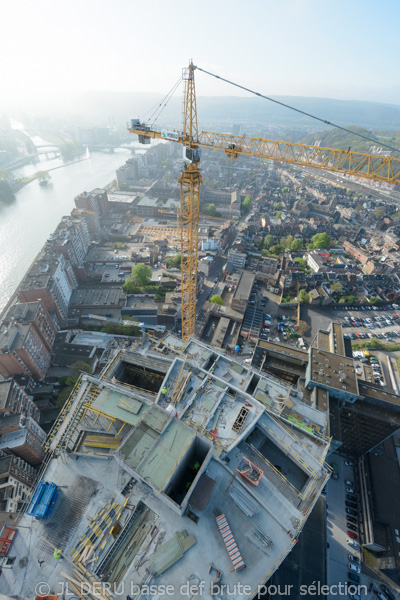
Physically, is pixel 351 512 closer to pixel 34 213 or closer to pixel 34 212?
pixel 34 213

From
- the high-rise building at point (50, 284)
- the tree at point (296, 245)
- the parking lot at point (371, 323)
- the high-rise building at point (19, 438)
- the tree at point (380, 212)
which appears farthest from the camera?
the tree at point (380, 212)

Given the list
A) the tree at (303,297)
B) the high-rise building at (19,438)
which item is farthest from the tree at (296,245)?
the high-rise building at (19,438)

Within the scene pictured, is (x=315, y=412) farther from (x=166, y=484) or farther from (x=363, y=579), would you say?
(x=363, y=579)

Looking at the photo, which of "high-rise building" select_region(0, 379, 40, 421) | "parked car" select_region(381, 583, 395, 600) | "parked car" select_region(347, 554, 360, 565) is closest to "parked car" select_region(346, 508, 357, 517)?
"parked car" select_region(347, 554, 360, 565)

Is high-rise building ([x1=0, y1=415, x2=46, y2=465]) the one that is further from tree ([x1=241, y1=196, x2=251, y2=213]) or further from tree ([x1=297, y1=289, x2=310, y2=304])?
tree ([x1=241, y1=196, x2=251, y2=213])

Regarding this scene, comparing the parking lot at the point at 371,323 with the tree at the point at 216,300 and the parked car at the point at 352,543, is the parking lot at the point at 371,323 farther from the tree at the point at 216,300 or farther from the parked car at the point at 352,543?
the parked car at the point at 352,543

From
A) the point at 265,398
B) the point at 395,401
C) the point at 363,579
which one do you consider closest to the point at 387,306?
the point at 395,401
